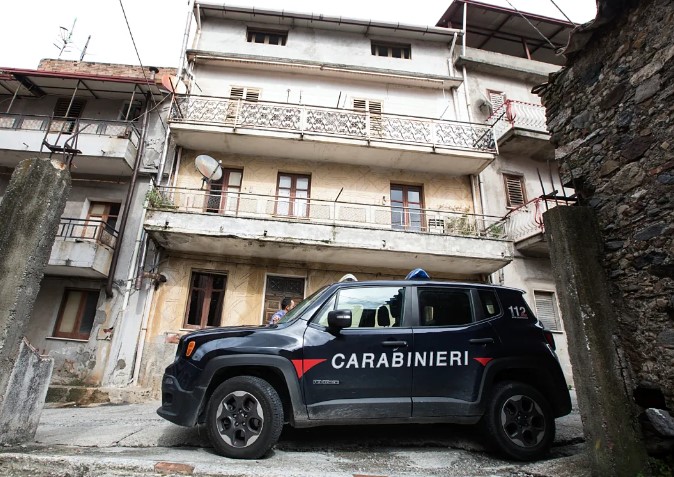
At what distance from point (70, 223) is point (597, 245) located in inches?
487

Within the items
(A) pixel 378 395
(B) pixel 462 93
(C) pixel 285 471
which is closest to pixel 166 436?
(C) pixel 285 471

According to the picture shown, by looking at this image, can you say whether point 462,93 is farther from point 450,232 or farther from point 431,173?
point 450,232

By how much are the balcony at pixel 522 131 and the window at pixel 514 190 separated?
937mm

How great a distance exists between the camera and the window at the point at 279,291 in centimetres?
1005

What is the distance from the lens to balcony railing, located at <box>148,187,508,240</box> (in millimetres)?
10250

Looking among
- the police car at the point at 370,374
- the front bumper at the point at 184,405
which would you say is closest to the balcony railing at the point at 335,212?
the police car at the point at 370,374

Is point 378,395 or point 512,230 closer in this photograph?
point 378,395

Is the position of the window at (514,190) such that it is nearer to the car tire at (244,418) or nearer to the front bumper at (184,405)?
the car tire at (244,418)

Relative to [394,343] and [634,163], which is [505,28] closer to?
[634,163]

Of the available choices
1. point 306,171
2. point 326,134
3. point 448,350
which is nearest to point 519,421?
point 448,350

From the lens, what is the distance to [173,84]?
34.4 feet

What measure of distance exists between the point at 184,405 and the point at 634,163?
5387mm

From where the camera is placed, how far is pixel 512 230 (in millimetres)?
11055

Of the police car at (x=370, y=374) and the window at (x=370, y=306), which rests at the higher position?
the window at (x=370, y=306)
